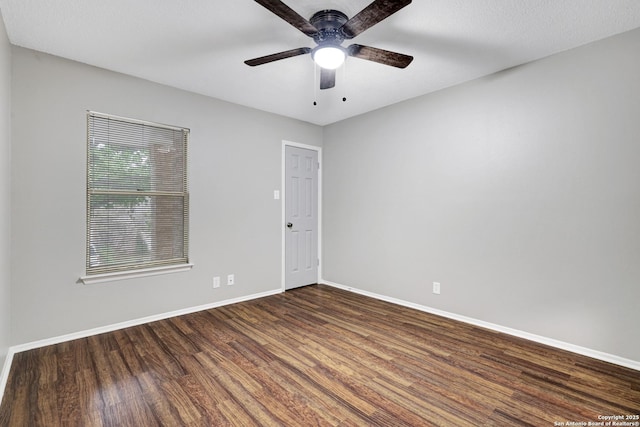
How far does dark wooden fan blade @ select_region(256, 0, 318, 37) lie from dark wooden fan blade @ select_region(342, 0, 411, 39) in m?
0.23

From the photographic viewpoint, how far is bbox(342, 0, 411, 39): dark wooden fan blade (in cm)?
157

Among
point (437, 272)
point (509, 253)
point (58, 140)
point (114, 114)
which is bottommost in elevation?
point (437, 272)

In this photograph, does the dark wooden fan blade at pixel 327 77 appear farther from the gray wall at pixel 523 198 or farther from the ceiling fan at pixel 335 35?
the gray wall at pixel 523 198

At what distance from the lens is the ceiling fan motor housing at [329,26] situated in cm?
198

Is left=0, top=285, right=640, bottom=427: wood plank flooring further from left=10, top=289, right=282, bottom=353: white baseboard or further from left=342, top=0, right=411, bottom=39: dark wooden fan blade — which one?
left=342, top=0, right=411, bottom=39: dark wooden fan blade

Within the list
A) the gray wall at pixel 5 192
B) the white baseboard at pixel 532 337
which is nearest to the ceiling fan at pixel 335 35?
the gray wall at pixel 5 192

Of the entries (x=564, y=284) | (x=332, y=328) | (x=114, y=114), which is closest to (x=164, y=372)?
(x=332, y=328)

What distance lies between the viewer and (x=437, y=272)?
11.0 feet

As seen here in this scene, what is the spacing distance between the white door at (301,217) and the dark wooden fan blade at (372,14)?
8.18 ft

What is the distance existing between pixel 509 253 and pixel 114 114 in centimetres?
401

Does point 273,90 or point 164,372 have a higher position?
point 273,90

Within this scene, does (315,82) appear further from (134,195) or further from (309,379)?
(309,379)

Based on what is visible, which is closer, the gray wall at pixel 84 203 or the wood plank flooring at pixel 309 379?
the wood plank flooring at pixel 309 379

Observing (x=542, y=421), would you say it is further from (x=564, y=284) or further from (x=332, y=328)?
(x=332, y=328)
